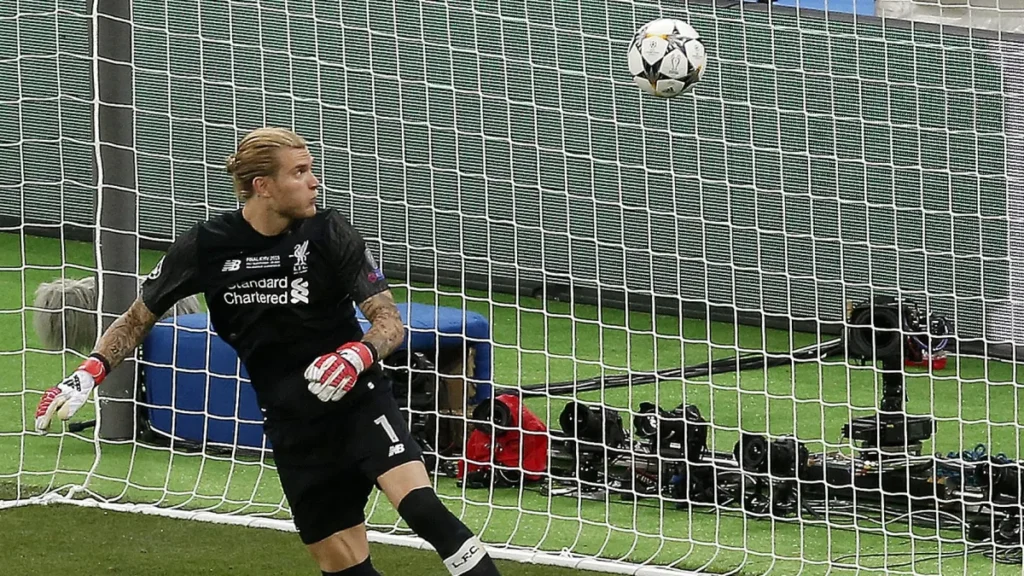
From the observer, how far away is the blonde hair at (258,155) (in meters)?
4.45

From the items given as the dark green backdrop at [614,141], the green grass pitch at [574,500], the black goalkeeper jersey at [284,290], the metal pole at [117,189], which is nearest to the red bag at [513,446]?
the green grass pitch at [574,500]

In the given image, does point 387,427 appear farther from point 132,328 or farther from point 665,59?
point 665,59

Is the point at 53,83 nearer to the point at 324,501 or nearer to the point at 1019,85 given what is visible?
the point at 1019,85

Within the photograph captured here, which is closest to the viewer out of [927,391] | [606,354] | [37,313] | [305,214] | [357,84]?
[305,214]

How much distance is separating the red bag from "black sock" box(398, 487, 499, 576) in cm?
280

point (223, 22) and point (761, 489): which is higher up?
point (223, 22)

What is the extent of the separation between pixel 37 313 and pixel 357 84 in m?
3.47

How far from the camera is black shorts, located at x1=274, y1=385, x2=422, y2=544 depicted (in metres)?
4.46

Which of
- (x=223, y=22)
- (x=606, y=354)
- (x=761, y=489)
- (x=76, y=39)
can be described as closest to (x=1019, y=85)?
(x=606, y=354)

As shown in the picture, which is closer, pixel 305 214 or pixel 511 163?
pixel 305 214

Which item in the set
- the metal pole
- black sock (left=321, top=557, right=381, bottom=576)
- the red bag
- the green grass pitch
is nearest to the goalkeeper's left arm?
black sock (left=321, top=557, right=381, bottom=576)

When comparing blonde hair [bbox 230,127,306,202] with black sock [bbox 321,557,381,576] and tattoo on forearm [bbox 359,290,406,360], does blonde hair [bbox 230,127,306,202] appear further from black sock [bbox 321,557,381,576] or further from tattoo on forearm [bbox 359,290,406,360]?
black sock [bbox 321,557,381,576]

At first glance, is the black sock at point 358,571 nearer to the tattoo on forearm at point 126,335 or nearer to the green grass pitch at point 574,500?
the tattoo on forearm at point 126,335

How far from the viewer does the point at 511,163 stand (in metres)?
10.4
